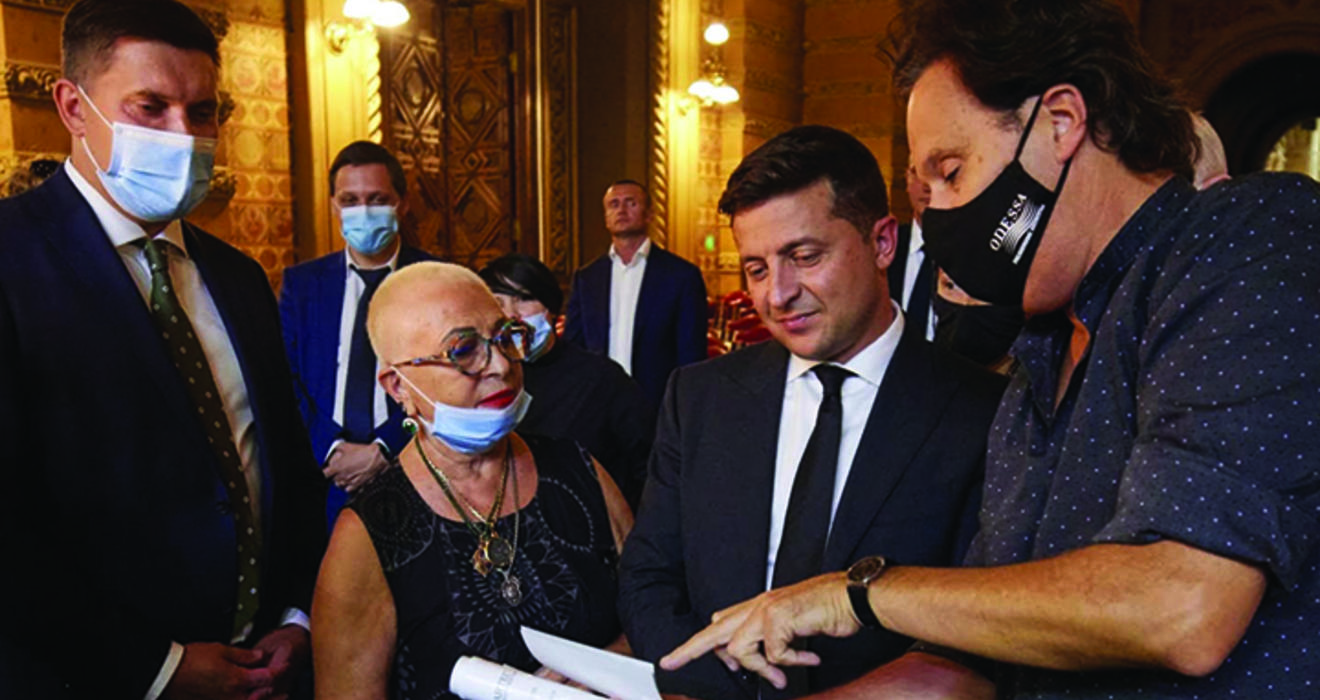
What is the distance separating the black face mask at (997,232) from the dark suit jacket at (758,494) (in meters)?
0.42

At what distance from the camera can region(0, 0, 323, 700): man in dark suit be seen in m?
1.58

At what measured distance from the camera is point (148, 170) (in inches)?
72.3

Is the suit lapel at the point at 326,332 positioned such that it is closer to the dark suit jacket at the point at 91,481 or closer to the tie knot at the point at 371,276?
the tie knot at the point at 371,276

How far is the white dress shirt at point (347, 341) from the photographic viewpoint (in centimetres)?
335

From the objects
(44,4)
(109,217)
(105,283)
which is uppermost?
(44,4)

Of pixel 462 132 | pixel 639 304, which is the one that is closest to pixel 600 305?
pixel 639 304

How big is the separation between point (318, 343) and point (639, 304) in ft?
6.95

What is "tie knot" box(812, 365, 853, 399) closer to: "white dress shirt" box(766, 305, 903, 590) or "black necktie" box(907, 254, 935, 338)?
"white dress shirt" box(766, 305, 903, 590)

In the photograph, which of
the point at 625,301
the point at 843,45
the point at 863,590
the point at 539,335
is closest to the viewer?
the point at 863,590

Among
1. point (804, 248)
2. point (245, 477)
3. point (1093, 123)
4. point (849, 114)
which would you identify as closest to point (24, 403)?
point (245, 477)

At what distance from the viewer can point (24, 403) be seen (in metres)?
1.57

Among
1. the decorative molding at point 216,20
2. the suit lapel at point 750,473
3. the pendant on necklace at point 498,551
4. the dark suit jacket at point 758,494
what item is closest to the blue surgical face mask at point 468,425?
the pendant on necklace at point 498,551

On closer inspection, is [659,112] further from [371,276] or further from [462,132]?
[371,276]

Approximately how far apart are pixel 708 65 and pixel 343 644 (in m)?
8.36
